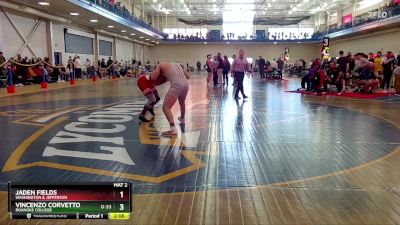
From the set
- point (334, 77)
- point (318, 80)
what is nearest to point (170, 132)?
point (318, 80)

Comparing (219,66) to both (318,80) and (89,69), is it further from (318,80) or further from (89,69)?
(89,69)

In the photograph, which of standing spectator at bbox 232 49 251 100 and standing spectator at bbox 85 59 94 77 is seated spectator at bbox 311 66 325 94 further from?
standing spectator at bbox 85 59 94 77

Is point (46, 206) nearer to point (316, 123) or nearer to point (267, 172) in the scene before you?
point (267, 172)

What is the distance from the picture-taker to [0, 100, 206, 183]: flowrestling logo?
4.23 meters

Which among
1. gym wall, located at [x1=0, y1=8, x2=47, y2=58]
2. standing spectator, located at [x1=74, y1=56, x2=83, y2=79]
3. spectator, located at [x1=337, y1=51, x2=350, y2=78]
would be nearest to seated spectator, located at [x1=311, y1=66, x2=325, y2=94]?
spectator, located at [x1=337, y1=51, x2=350, y2=78]

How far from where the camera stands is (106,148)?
17.1ft

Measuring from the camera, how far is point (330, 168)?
4.31 m
